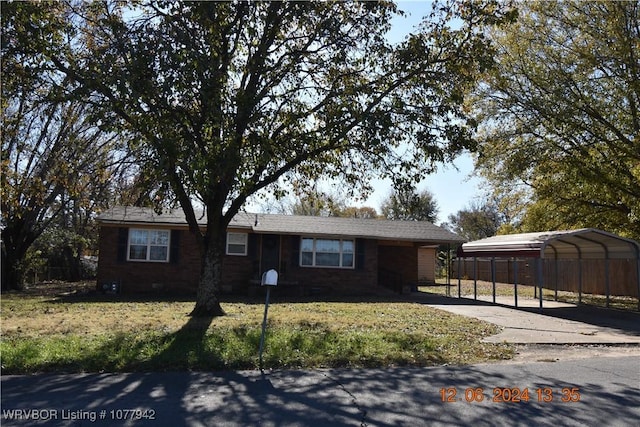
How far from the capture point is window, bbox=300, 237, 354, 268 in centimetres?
2155

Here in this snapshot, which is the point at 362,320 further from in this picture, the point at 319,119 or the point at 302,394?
the point at 302,394

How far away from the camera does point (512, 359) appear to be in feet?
29.2

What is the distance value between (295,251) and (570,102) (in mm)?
12208

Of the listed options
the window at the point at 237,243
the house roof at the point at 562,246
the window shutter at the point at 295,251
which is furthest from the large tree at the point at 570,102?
the window at the point at 237,243

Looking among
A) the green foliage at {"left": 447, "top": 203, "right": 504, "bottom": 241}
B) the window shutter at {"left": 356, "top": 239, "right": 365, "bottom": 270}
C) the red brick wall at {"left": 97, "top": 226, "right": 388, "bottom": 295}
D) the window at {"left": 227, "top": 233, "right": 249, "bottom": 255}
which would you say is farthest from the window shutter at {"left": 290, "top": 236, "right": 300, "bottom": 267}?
the green foliage at {"left": 447, "top": 203, "right": 504, "bottom": 241}

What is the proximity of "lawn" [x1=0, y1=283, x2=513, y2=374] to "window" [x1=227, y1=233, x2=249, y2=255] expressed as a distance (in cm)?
583

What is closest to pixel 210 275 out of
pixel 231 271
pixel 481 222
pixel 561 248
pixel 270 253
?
pixel 231 271

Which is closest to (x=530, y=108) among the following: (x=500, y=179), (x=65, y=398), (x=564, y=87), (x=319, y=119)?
(x=564, y=87)

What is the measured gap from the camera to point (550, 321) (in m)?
14.1

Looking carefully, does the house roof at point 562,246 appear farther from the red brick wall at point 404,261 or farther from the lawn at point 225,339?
the red brick wall at point 404,261

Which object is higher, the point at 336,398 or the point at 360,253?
the point at 360,253

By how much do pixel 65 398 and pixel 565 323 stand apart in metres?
12.5

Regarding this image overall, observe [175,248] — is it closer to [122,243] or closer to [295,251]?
[122,243]

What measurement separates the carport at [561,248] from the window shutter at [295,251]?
22.3ft
